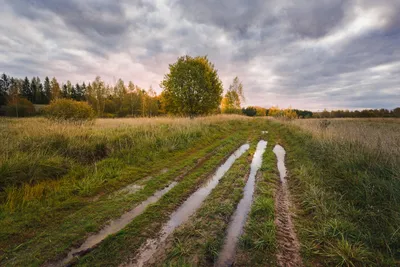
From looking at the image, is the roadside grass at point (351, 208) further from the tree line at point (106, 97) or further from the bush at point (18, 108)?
the bush at point (18, 108)

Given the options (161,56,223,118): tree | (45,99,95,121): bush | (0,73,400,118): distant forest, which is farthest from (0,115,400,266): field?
(0,73,400,118): distant forest

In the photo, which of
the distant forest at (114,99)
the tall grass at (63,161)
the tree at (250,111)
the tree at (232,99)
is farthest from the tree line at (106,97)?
the tree at (250,111)

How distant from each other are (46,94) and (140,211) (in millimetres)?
81098

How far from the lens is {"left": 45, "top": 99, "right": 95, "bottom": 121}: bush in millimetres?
13381

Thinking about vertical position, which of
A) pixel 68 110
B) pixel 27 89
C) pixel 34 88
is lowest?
pixel 68 110

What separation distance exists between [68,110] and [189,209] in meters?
15.0

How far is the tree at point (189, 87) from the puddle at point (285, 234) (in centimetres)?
1776

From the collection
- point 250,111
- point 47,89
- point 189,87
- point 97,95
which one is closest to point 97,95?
point 97,95

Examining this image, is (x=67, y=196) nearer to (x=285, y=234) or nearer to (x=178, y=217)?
(x=178, y=217)

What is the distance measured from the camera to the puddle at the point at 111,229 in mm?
2646

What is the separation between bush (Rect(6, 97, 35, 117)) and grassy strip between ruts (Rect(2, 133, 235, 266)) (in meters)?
50.6

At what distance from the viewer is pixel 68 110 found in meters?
13.8

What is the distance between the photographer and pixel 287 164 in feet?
24.8

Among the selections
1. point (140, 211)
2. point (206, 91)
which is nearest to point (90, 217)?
point (140, 211)
